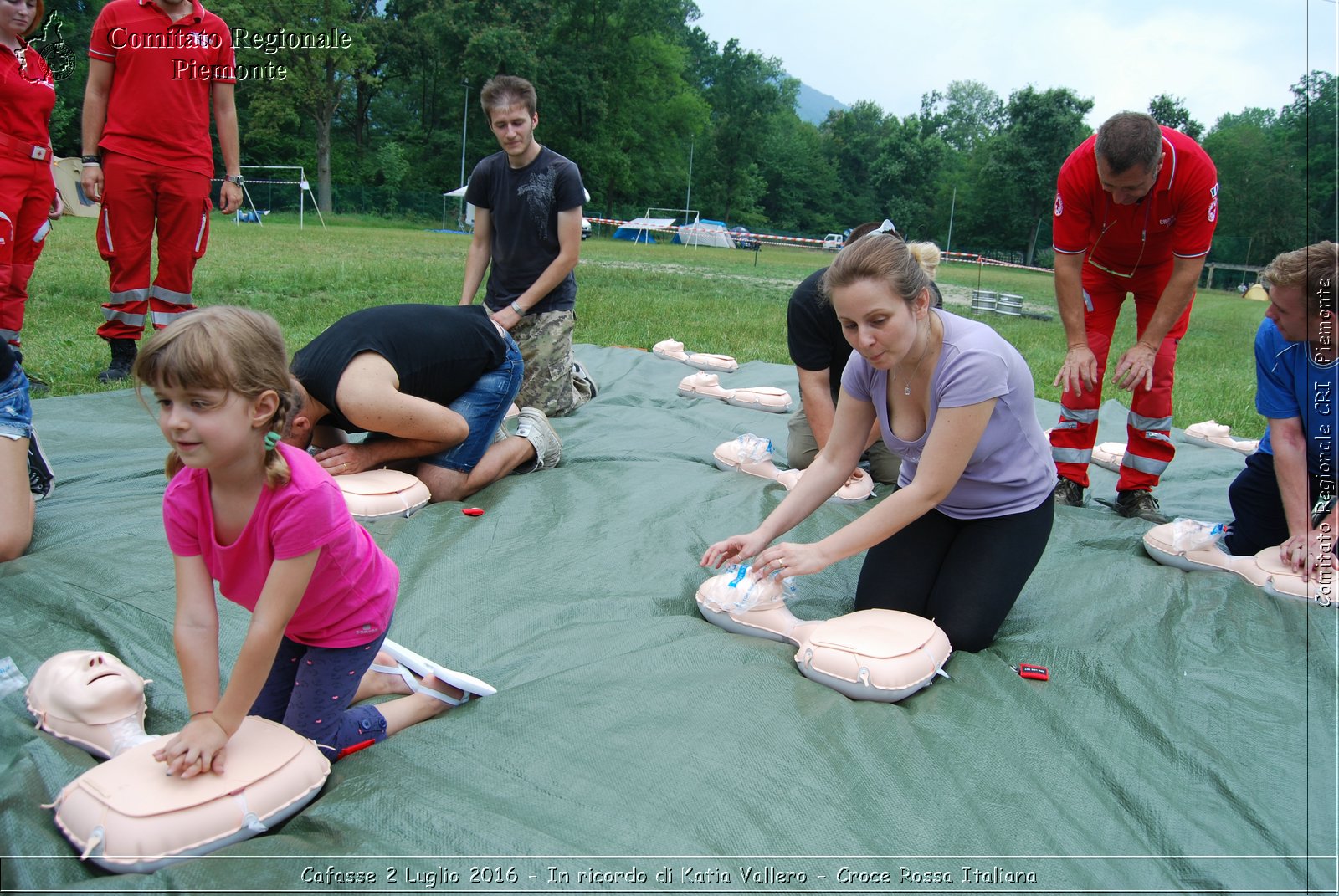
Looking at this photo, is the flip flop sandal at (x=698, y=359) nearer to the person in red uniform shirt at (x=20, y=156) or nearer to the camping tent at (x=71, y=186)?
the person in red uniform shirt at (x=20, y=156)

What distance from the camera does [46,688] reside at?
1.91 metres

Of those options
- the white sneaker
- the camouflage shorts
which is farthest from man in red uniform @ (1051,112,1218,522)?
the camouflage shorts

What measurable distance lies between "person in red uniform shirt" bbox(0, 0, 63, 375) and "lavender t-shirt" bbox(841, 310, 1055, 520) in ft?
11.3

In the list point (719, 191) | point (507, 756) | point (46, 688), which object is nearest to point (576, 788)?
point (507, 756)

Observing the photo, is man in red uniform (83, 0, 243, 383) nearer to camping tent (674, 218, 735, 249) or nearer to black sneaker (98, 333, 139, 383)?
black sneaker (98, 333, 139, 383)

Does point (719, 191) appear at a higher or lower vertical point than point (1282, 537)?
higher

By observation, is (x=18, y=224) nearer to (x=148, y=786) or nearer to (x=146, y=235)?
(x=146, y=235)

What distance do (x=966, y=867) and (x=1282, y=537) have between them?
2152 millimetres

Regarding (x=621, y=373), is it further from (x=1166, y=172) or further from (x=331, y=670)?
(x=331, y=670)

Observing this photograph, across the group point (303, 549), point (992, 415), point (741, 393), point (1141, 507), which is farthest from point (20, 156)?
point (1141, 507)

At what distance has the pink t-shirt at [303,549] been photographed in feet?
5.36

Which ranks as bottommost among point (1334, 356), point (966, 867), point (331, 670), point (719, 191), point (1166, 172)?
point (966, 867)

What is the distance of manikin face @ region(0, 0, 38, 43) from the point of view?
3816mm

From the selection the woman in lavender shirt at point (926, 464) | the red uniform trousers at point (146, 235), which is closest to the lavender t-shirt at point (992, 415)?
the woman in lavender shirt at point (926, 464)
